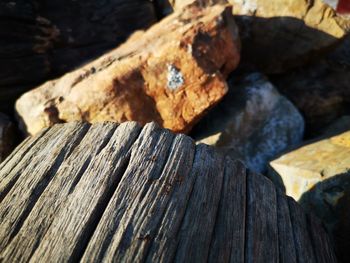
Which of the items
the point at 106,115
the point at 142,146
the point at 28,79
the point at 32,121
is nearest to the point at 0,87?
the point at 28,79

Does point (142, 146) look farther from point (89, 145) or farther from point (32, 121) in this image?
point (32, 121)

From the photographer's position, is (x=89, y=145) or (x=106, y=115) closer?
(x=89, y=145)

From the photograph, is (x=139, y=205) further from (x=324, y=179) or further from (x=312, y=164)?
(x=312, y=164)

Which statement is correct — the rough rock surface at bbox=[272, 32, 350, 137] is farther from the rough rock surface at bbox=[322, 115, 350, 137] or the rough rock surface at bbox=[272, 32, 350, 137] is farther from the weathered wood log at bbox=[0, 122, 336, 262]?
the weathered wood log at bbox=[0, 122, 336, 262]

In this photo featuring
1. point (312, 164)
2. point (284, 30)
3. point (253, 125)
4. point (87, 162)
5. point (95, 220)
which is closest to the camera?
point (95, 220)


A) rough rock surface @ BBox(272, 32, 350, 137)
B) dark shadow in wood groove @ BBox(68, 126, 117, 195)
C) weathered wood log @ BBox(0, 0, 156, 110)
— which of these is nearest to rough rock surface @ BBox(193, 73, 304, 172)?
rough rock surface @ BBox(272, 32, 350, 137)

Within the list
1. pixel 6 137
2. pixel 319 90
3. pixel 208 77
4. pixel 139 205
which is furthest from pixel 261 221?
pixel 319 90

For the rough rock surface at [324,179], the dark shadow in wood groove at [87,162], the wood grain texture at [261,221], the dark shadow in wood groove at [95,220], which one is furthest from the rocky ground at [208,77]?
the dark shadow in wood groove at [95,220]
